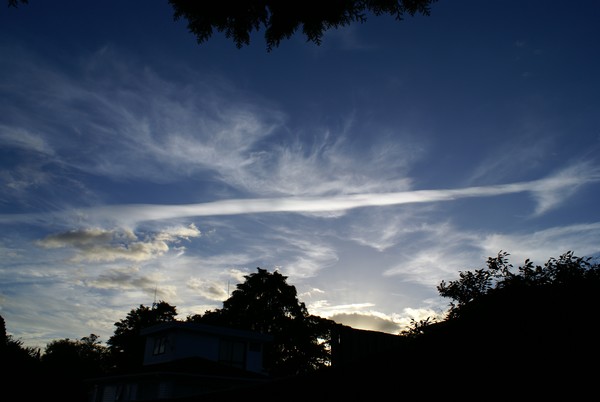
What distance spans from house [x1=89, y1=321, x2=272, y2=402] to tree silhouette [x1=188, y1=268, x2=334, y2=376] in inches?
796

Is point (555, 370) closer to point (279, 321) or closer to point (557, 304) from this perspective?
point (557, 304)

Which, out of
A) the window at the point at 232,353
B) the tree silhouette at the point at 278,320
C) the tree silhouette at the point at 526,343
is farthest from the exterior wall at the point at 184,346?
the tree silhouette at the point at 526,343

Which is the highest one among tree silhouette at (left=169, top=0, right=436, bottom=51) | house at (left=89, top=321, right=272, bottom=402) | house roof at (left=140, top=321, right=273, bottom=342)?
tree silhouette at (left=169, top=0, right=436, bottom=51)

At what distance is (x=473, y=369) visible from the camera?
368 centimetres

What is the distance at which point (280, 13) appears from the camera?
420 cm

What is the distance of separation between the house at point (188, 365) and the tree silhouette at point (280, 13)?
2322 cm

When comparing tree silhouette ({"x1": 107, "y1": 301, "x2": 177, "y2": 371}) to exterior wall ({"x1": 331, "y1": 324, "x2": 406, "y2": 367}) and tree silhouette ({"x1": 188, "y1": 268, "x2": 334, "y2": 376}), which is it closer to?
tree silhouette ({"x1": 188, "y1": 268, "x2": 334, "y2": 376})

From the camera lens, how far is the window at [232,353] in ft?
103

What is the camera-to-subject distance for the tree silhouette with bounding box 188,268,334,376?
170ft

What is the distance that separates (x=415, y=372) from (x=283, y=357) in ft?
169

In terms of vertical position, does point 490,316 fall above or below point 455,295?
below

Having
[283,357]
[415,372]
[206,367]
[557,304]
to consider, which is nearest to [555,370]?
[557,304]

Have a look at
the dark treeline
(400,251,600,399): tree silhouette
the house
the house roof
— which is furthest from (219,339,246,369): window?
(400,251,600,399): tree silhouette

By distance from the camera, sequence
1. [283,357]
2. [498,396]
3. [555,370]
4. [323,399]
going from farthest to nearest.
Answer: [283,357]
[323,399]
[498,396]
[555,370]
